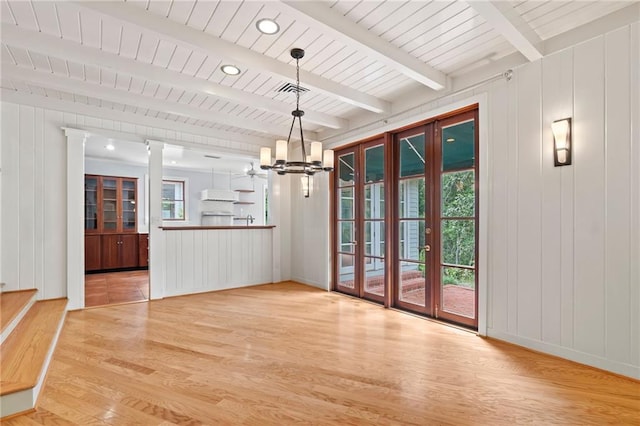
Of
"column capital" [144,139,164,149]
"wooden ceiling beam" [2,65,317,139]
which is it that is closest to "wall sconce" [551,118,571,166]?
"wooden ceiling beam" [2,65,317,139]

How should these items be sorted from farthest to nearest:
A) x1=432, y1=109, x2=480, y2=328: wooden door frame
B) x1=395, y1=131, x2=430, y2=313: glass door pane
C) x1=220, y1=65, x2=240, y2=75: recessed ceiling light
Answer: x1=395, y1=131, x2=430, y2=313: glass door pane < x1=432, y1=109, x2=480, y2=328: wooden door frame < x1=220, y1=65, x2=240, y2=75: recessed ceiling light

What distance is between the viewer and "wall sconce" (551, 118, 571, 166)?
105 inches

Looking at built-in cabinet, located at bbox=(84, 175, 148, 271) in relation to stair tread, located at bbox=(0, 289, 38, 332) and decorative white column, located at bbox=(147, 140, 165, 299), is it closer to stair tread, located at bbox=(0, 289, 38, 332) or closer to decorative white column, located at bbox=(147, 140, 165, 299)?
decorative white column, located at bbox=(147, 140, 165, 299)

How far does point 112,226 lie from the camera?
7.71 metres

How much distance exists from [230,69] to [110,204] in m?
6.24

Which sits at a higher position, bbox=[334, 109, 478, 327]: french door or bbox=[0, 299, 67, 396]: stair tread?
bbox=[334, 109, 478, 327]: french door

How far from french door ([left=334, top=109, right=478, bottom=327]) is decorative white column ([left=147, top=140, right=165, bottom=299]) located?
2.79m

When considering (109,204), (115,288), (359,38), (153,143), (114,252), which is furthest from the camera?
(109,204)

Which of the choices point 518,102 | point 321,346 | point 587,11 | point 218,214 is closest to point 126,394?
point 321,346

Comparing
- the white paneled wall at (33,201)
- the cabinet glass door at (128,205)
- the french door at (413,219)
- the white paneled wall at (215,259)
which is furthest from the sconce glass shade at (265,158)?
the cabinet glass door at (128,205)

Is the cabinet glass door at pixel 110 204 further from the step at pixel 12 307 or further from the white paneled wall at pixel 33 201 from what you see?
the step at pixel 12 307

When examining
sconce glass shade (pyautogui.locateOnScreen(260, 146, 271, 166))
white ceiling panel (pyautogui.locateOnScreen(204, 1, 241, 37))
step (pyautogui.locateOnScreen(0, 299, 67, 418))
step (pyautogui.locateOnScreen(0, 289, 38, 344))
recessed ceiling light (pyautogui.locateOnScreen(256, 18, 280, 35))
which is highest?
white ceiling panel (pyautogui.locateOnScreen(204, 1, 241, 37))

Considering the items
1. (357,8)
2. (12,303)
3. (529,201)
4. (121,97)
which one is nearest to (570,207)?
(529,201)

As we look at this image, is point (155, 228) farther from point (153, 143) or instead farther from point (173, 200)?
point (173, 200)
